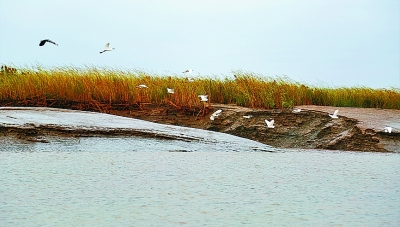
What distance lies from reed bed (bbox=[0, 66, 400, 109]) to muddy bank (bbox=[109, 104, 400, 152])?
0.38 meters

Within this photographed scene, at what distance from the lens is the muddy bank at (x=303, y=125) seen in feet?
21.4

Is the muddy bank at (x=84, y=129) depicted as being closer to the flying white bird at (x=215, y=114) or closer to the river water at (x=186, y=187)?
the river water at (x=186, y=187)

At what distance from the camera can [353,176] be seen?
11.7 feet

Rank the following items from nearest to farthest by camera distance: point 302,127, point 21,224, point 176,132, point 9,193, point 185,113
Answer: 1. point 21,224
2. point 9,193
3. point 176,132
4. point 302,127
5. point 185,113

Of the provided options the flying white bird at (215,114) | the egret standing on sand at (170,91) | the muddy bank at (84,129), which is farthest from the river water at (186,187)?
the egret standing on sand at (170,91)

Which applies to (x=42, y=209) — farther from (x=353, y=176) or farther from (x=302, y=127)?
(x=302, y=127)

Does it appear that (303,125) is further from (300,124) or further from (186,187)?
(186,187)

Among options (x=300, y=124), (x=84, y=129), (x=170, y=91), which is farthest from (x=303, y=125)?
(x=84, y=129)

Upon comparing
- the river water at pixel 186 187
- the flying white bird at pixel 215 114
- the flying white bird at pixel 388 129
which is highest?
the flying white bird at pixel 215 114

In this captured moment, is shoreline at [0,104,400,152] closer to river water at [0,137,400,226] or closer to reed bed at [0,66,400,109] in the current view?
reed bed at [0,66,400,109]

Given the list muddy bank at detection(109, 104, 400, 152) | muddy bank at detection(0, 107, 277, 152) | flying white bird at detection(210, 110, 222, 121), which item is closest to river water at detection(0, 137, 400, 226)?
muddy bank at detection(0, 107, 277, 152)

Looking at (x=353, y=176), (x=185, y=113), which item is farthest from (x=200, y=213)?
(x=185, y=113)

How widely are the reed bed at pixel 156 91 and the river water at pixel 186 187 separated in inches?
144

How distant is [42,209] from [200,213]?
0.66 metres
